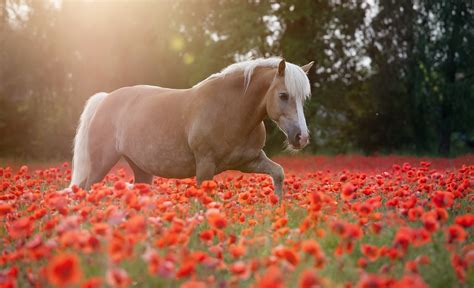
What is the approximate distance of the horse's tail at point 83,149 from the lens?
7676 mm

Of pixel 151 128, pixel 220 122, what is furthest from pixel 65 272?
pixel 151 128

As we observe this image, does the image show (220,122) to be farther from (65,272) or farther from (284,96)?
(65,272)

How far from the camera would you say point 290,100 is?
5.70m

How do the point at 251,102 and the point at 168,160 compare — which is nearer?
the point at 251,102

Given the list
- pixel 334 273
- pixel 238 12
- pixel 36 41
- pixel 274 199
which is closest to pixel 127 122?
pixel 274 199

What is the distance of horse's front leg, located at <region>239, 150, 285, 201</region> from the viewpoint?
20.4 feet

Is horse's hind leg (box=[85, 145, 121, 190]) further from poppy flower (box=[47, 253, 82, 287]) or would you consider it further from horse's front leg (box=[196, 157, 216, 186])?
poppy flower (box=[47, 253, 82, 287])

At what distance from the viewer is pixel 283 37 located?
2259 centimetres

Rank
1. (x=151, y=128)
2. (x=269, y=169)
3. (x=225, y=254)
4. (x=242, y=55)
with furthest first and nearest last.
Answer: (x=242, y=55) → (x=151, y=128) → (x=269, y=169) → (x=225, y=254)

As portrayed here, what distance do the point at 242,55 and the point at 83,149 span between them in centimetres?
1509

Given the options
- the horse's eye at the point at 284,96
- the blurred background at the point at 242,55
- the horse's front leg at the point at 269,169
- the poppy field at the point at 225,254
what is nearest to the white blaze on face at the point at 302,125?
the horse's eye at the point at 284,96

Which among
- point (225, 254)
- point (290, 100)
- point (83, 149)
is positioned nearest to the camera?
point (225, 254)

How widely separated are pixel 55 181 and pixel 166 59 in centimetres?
1434

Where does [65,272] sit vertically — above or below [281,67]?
below
